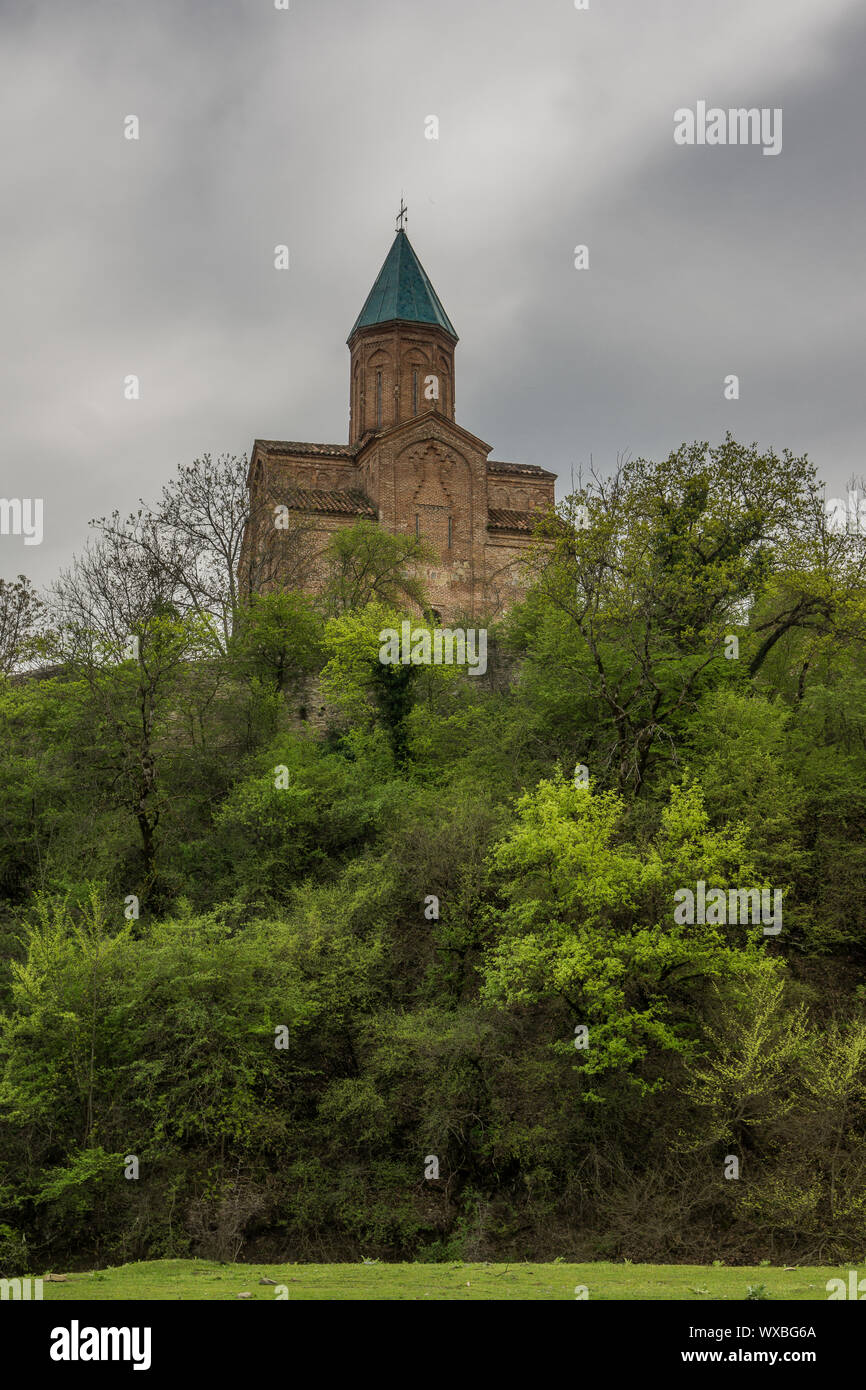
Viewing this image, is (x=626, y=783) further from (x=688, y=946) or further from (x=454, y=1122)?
(x=454, y=1122)

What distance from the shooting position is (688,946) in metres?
21.3

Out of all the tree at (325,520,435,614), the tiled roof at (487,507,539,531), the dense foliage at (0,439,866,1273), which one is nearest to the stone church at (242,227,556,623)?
the tiled roof at (487,507,539,531)

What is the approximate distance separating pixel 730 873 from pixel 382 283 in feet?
135

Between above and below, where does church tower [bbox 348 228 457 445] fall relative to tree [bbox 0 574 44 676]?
above

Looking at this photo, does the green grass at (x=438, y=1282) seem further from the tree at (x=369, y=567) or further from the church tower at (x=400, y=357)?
the church tower at (x=400, y=357)

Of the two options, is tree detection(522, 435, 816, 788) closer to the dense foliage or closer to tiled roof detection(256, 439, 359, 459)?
the dense foliage

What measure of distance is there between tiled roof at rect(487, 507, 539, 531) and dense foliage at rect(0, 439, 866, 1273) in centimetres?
1900

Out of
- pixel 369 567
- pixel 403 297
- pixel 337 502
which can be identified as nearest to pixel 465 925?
pixel 369 567

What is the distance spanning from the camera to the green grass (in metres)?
12.6

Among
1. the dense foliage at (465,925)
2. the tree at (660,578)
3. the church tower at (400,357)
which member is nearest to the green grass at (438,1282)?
the dense foliage at (465,925)

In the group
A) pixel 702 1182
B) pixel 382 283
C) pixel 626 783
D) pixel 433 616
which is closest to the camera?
pixel 702 1182

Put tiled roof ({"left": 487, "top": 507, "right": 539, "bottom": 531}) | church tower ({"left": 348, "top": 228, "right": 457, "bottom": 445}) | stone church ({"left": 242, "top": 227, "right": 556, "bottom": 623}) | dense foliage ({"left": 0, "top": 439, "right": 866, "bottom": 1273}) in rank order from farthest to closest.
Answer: church tower ({"left": 348, "top": 228, "right": 457, "bottom": 445}), tiled roof ({"left": 487, "top": 507, "right": 539, "bottom": 531}), stone church ({"left": 242, "top": 227, "right": 556, "bottom": 623}), dense foliage ({"left": 0, "top": 439, "right": 866, "bottom": 1273})

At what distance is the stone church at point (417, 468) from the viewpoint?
51.8m
